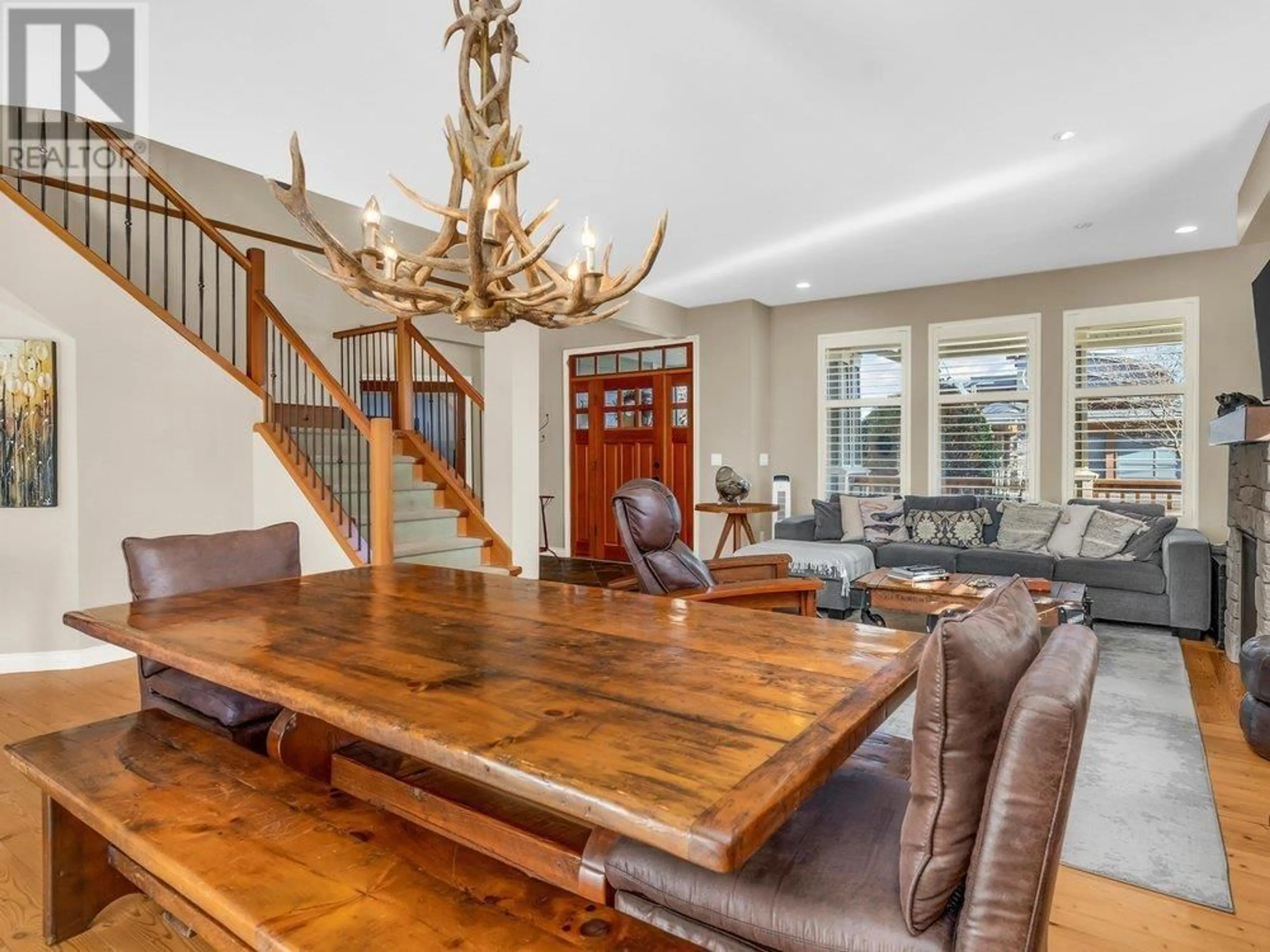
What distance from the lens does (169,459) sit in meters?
4.23

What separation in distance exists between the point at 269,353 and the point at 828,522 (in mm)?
4829

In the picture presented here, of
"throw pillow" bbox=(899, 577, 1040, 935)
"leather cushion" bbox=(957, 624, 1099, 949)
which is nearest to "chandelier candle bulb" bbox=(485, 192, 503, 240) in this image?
"throw pillow" bbox=(899, 577, 1040, 935)

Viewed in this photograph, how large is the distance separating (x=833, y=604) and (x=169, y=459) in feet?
14.3

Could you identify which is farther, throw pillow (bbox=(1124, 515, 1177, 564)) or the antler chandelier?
throw pillow (bbox=(1124, 515, 1177, 564))

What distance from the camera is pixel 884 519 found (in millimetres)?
5570

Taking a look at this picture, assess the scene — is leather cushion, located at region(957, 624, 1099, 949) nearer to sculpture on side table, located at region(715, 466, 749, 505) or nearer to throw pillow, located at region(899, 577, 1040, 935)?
throw pillow, located at region(899, 577, 1040, 935)

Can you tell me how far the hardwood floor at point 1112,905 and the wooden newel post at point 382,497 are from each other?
1.78 m

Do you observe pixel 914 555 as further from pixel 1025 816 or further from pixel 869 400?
pixel 1025 816

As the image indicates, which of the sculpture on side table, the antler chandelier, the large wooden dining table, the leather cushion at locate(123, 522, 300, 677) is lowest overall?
the large wooden dining table

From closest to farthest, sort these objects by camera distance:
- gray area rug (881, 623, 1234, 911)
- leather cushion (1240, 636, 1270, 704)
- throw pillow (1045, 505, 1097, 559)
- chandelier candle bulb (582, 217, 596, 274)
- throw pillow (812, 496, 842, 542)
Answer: gray area rug (881, 623, 1234, 911)
chandelier candle bulb (582, 217, 596, 274)
leather cushion (1240, 636, 1270, 704)
throw pillow (1045, 505, 1097, 559)
throw pillow (812, 496, 842, 542)

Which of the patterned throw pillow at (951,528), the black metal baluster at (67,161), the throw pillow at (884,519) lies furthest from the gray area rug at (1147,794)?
the black metal baluster at (67,161)

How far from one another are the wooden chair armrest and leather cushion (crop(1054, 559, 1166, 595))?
218 centimetres

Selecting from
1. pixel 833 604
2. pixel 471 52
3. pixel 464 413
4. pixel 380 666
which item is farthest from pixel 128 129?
pixel 833 604

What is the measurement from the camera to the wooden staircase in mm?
4090
